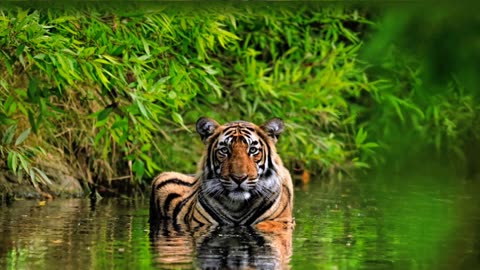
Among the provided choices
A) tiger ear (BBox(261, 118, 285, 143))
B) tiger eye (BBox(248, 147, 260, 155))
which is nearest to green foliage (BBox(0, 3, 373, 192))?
tiger ear (BBox(261, 118, 285, 143))

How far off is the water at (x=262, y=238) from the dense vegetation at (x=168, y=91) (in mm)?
587

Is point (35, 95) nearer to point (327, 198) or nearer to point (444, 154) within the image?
point (327, 198)

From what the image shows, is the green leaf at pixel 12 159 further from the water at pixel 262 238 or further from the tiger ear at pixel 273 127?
the tiger ear at pixel 273 127

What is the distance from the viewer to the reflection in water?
4.95 metres

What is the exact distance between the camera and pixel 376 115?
40.5 ft

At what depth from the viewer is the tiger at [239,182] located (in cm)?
696

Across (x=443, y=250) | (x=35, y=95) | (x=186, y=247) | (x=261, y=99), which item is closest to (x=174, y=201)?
(x=35, y=95)

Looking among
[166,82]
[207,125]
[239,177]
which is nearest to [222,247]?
[239,177]

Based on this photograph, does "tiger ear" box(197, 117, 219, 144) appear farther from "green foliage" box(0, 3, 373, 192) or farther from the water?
the water

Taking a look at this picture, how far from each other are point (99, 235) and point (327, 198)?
3.96 m

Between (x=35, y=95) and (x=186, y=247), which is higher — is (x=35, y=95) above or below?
above

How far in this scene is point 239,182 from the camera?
6.93 metres

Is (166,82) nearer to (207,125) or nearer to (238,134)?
(207,125)

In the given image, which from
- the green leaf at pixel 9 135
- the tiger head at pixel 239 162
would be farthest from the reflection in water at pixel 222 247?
the green leaf at pixel 9 135
